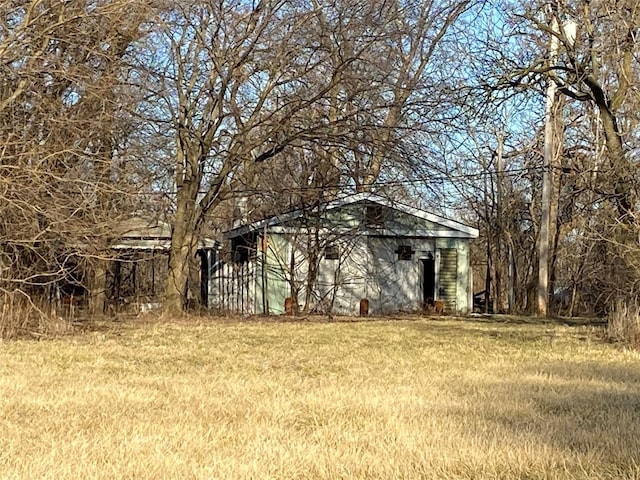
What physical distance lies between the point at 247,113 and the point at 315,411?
50.3 feet

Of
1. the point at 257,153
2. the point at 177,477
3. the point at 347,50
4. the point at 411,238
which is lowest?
the point at 177,477

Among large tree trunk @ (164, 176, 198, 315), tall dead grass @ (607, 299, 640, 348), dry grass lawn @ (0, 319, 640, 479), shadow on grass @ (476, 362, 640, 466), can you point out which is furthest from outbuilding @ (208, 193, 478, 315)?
shadow on grass @ (476, 362, 640, 466)

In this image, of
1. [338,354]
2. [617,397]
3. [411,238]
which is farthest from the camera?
[411,238]

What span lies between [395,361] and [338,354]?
1219 millimetres

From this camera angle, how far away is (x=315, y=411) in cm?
672

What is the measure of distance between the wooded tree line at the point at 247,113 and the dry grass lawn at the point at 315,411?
→ 123 inches

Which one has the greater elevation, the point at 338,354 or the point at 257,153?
the point at 257,153

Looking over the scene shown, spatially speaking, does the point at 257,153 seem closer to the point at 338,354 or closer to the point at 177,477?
the point at 338,354

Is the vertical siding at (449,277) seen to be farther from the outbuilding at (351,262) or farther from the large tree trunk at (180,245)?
the large tree trunk at (180,245)

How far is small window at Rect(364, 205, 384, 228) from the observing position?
25944 mm

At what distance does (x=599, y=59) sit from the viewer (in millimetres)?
15742

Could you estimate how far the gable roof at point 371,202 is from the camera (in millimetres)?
24516

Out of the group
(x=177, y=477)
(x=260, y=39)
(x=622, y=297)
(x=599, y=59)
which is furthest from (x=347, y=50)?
(x=177, y=477)

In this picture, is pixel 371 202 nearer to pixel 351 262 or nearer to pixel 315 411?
pixel 351 262
